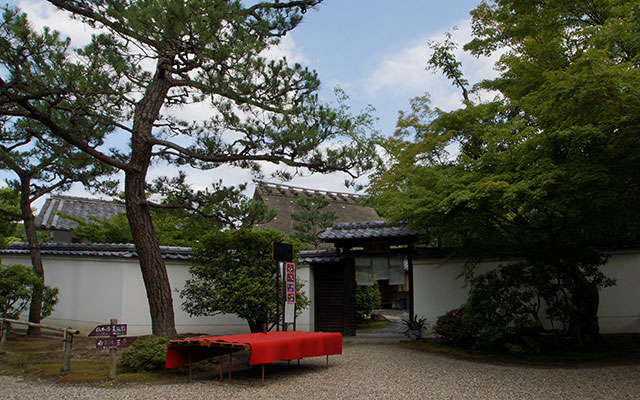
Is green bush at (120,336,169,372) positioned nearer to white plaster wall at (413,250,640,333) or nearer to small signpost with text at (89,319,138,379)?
small signpost with text at (89,319,138,379)

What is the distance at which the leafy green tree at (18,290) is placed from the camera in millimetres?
8359

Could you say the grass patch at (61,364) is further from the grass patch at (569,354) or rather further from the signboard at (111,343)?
the grass patch at (569,354)

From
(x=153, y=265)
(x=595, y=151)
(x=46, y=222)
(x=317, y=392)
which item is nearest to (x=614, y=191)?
(x=595, y=151)

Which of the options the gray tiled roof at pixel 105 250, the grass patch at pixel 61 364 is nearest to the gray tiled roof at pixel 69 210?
the gray tiled roof at pixel 105 250

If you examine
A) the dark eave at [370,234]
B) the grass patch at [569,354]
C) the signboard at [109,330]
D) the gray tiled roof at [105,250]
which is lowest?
the grass patch at [569,354]

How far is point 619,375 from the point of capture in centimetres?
593

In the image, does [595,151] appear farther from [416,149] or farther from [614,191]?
[416,149]

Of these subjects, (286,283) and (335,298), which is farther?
(335,298)

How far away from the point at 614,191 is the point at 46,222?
55.7 ft

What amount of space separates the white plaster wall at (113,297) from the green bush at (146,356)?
10.6ft

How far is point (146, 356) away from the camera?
6.03 meters

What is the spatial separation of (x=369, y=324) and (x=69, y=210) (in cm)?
1270

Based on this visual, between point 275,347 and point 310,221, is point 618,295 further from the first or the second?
point 310,221

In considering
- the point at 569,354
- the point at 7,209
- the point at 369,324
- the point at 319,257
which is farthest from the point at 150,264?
the point at 7,209
